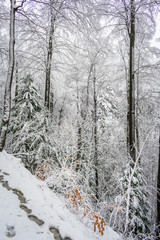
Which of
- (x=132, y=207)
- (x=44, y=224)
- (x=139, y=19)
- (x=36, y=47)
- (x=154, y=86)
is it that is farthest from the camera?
(x=154, y=86)

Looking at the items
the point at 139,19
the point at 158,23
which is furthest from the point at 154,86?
the point at 139,19

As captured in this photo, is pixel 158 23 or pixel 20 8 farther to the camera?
pixel 158 23

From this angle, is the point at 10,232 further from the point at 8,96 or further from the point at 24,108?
the point at 24,108

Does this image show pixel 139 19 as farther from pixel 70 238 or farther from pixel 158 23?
pixel 70 238

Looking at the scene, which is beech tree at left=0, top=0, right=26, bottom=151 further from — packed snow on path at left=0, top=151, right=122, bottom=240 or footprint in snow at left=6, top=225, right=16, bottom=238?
footprint in snow at left=6, top=225, right=16, bottom=238

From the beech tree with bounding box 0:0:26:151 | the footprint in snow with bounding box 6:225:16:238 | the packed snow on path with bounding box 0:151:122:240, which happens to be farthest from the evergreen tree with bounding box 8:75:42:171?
the footprint in snow with bounding box 6:225:16:238

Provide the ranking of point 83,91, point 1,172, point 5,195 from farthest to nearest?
1. point 83,91
2. point 1,172
3. point 5,195

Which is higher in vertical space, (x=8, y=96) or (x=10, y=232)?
(x=8, y=96)

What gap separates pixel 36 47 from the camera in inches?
263

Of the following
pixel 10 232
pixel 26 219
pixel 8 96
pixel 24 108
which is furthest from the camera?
pixel 24 108

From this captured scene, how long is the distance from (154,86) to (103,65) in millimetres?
3840

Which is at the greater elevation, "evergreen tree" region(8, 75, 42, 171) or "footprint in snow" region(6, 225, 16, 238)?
"evergreen tree" region(8, 75, 42, 171)

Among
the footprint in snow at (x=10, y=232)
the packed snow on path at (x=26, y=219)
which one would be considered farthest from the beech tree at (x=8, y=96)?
the footprint in snow at (x=10, y=232)

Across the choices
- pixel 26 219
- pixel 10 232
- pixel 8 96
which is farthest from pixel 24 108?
pixel 10 232
